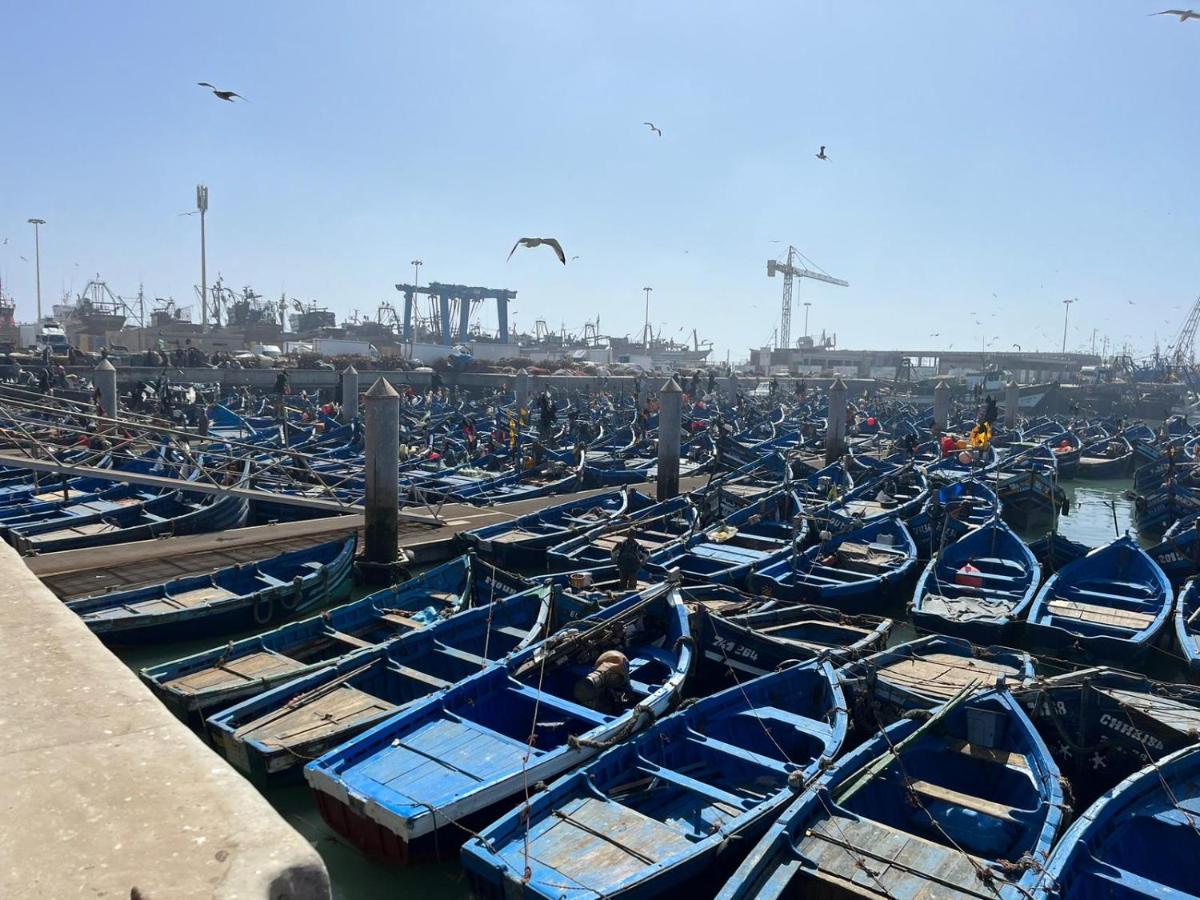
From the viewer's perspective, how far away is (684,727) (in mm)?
10750

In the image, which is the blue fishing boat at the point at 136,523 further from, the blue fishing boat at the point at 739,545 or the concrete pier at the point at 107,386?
the concrete pier at the point at 107,386

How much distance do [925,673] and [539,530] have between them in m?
11.9

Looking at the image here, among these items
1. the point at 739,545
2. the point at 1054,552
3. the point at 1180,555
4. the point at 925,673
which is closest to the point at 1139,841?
the point at 925,673

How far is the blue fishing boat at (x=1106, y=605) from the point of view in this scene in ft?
48.9

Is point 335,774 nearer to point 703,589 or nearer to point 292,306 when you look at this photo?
point 703,589

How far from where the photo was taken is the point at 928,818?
370 inches

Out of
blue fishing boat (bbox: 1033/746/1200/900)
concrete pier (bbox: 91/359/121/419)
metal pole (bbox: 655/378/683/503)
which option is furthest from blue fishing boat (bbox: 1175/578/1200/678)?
concrete pier (bbox: 91/359/121/419)

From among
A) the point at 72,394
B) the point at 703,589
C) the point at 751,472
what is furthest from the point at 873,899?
the point at 72,394

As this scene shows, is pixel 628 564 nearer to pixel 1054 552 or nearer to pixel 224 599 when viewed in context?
pixel 224 599

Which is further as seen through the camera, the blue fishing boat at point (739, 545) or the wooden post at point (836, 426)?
the wooden post at point (836, 426)

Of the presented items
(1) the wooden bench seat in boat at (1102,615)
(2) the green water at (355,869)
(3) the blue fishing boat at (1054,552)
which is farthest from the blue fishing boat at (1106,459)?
(2) the green water at (355,869)

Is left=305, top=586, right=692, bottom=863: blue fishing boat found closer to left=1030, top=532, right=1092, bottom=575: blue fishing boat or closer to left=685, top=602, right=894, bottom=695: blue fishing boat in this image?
left=685, top=602, right=894, bottom=695: blue fishing boat

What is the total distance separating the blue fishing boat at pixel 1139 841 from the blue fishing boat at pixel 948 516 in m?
11.7

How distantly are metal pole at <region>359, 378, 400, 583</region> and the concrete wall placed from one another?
15.4 meters
